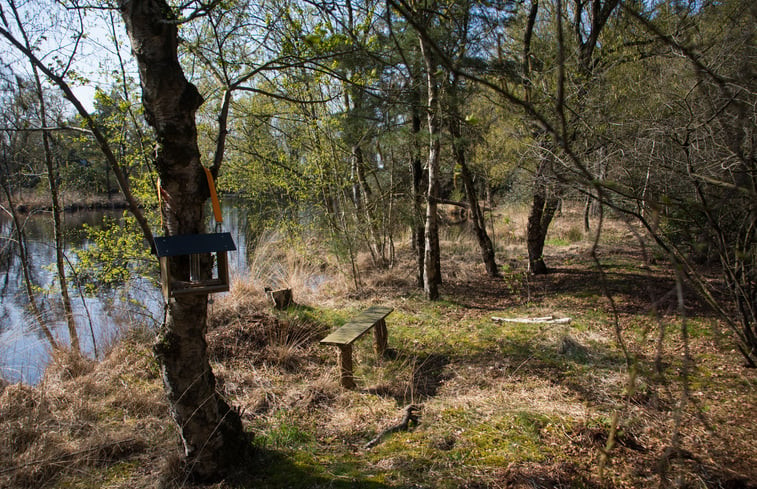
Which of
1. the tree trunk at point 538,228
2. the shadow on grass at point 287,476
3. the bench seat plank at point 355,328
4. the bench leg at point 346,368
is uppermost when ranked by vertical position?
the tree trunk at point 538,228

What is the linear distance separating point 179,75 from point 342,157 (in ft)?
20.8

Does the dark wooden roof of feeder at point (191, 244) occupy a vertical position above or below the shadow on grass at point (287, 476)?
above

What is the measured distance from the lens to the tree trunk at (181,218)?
8.14 ft

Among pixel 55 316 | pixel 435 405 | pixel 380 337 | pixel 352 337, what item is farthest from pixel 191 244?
pixel 55 316

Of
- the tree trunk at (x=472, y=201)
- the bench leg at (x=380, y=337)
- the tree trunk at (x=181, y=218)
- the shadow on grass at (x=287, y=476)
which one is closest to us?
the tree trunk at (x=181, y=218)

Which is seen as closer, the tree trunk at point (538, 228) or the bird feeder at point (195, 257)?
the bird feeder at point (195, 257)

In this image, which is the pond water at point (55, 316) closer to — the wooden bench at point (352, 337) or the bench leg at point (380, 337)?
the wooden bench at point (352, 337)

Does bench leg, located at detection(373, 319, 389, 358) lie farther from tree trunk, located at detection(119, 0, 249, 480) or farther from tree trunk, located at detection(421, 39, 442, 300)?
tree trunk, located at detection(119, 0, 249, 480)

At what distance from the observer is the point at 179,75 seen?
254cm

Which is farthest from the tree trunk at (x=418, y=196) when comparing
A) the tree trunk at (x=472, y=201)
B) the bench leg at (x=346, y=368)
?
the bench leg at (x=346, y=368)

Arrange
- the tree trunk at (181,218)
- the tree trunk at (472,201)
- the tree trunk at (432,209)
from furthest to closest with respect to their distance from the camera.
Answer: the tree trunk at (472,201)
the tree trunk at (432,209)
the tree trunk at (181,218)

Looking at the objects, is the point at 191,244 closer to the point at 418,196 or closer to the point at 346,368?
the point at 346,368

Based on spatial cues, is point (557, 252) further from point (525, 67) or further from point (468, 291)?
point (525, 67)

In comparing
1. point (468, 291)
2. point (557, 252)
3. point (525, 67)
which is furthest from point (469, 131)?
point (557, 252)
